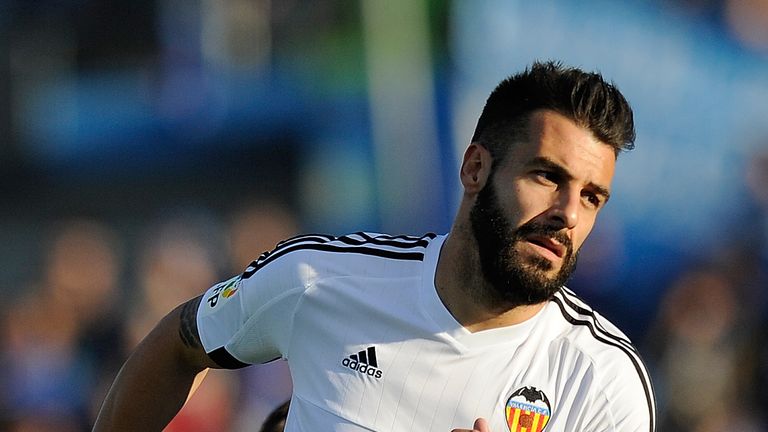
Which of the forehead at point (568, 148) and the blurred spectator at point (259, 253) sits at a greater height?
the forehead at point (568, 148)

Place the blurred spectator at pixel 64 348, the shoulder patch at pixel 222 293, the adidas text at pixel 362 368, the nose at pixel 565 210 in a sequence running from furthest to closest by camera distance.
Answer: the blurred spectator at pixel 64 348 < the shoulder patch at pixel 222 293 < the adidas text at pixel 362 368 < the nose at pixel 565 210

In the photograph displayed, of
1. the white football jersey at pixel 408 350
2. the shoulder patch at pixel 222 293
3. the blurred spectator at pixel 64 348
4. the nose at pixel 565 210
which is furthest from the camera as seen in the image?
the blurred spectator at pixel 64 348

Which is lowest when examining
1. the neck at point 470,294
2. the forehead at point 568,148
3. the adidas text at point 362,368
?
the adidas text at point 362,368

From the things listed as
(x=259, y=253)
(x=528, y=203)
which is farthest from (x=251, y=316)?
(x=259, y=253)

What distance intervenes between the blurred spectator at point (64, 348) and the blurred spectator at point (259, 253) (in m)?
0.76

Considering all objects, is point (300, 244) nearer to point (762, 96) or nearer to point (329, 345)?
point (329, 345)

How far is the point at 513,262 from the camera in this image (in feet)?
10.4

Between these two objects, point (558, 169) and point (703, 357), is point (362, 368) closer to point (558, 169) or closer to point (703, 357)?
point (558, 169)

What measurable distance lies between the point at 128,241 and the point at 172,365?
359 cm

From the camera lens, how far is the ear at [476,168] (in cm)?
344

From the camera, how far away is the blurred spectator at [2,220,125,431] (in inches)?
261

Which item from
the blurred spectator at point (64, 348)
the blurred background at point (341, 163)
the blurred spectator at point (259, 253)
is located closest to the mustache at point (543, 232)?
the blurred background at point (341, 163)

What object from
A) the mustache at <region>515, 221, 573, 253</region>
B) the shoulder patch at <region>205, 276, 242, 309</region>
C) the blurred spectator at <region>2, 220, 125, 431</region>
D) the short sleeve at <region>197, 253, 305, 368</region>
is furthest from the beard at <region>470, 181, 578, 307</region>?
the blurred spectator at <region>2, 220, 125, 431</region>

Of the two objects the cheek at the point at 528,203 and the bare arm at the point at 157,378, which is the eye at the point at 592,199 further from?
the bare arm at the point at 157,378
